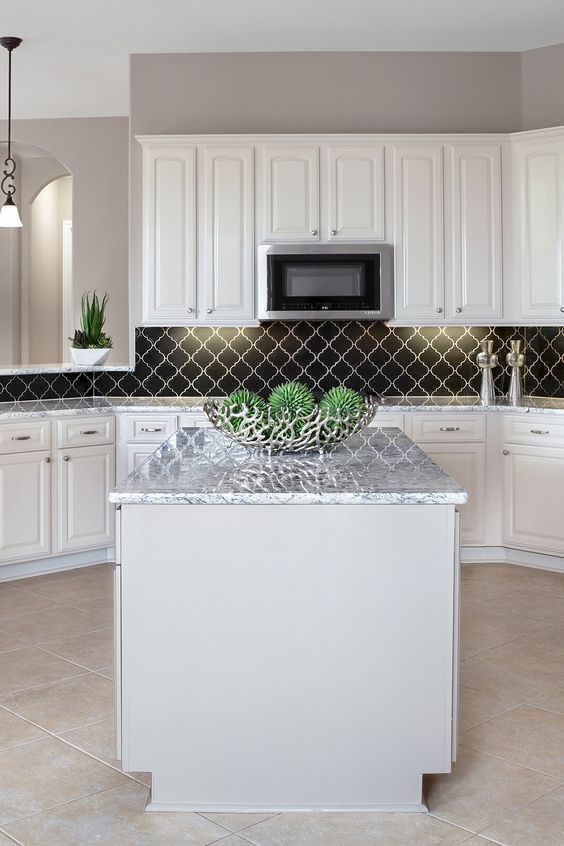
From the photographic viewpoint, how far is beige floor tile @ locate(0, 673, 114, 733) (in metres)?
2.89

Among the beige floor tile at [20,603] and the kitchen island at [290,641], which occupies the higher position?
the kitchen island at [290,641]

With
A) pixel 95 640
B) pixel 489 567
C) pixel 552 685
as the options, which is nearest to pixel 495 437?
pixel 489 567

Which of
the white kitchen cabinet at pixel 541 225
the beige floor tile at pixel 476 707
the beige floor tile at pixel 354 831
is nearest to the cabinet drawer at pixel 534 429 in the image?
the white kitchen cabinet at pixel 541 225

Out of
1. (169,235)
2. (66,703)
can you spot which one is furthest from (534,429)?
(66,703)

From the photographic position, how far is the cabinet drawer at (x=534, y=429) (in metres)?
4.68

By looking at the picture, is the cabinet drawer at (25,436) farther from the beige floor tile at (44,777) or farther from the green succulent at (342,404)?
the green succulent at (342,404)

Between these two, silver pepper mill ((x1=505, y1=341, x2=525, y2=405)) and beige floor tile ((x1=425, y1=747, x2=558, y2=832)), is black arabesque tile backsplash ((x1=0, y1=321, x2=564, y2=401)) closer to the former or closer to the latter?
silver pepper mill ((x1=505, y1=341, x2=525, y2=405))

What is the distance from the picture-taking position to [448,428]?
4926 mm

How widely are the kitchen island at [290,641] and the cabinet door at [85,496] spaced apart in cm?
267

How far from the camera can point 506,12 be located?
4695 mm

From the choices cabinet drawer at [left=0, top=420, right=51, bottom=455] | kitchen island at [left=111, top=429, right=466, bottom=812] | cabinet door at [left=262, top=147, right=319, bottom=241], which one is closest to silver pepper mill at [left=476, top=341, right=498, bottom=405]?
cabinet door at [left=262, top=147, right=319, bottom=241]

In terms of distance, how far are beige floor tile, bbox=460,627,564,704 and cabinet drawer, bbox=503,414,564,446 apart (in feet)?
4.18

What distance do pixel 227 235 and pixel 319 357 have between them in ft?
3.00

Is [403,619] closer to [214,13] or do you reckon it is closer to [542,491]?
[542,491]
